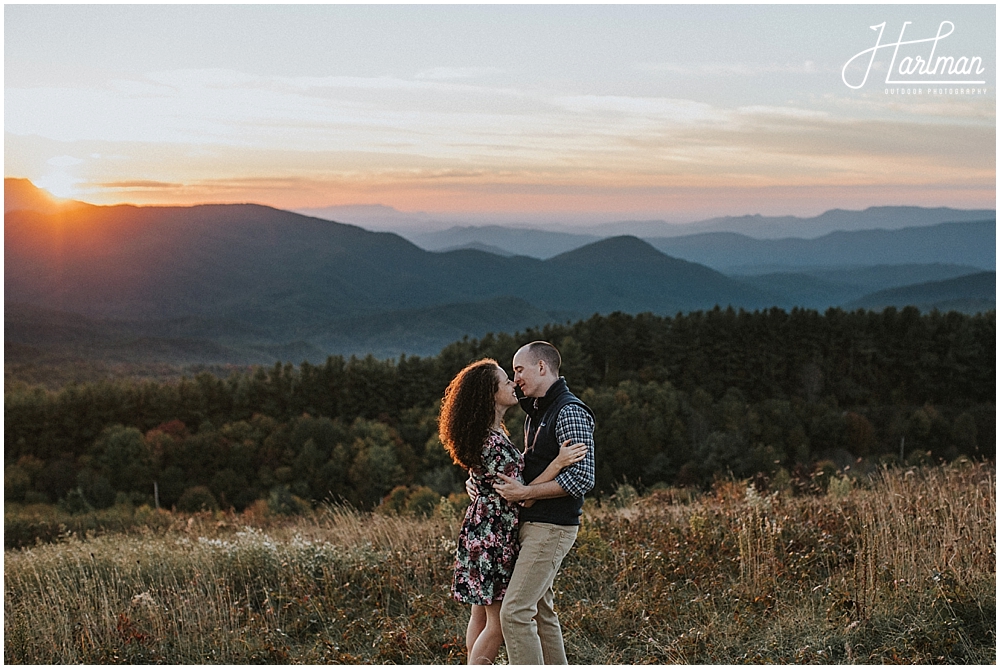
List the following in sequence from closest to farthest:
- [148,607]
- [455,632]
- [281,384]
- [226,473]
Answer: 1. [455,632]
2. [148,607]
3. [226,473]
4. [281,384]

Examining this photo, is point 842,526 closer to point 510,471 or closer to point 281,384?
point 510,471

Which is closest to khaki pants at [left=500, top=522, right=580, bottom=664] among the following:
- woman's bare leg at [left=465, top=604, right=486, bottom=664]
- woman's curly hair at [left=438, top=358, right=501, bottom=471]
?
woman's bare leg at [left=465, top=604, right=486, bottom=664]

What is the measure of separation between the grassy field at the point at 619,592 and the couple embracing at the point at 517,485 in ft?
4.87

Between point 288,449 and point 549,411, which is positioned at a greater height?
point 549,411

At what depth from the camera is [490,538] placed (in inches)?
167

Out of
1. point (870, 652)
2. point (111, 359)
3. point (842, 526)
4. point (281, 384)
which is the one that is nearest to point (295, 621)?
point (870, 652)

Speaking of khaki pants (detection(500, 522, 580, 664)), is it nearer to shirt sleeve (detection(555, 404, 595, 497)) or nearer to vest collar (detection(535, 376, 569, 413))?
shirt sleeve (detection(555, 404, 595, 497))

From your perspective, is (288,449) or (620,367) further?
(620,367)

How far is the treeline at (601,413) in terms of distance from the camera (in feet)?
185

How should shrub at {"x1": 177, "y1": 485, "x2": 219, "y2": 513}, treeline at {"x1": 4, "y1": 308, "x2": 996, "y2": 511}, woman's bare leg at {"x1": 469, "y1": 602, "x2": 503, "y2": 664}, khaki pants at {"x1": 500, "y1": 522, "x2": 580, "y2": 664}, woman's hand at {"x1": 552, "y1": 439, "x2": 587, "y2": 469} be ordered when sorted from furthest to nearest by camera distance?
treeline at {"x1": 4, "y1": 308, "x2": 996, "y2": 511} < shrub at {"x1": 177, "y1": 485, "x2": 219, "y2": 513} < woman's bare leg at {"x1": 469, "y1": 602, "x2": 503, "y2": 664} < khaki pants at {"x1": 500, "y1": 522, "x2": 580, "y2": 664} < woman's hand at {"x1": 552, "y1": 439, "x2": 587, "y2": 469}

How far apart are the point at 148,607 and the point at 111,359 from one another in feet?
582

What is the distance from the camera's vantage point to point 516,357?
4.20 m

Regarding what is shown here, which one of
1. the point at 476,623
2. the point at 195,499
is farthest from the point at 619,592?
the point at 195,499

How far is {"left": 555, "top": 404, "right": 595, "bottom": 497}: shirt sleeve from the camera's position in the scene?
4.01 metres
